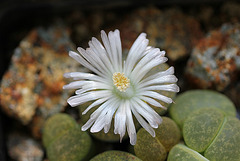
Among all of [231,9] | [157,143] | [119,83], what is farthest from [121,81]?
[231,9]

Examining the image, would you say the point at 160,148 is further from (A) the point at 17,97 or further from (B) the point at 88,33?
(B) the point at 88,33

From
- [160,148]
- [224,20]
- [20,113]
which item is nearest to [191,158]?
[160,148]

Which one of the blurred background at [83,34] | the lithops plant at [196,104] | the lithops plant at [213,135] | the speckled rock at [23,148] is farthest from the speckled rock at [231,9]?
the speckled rock at [23,148]

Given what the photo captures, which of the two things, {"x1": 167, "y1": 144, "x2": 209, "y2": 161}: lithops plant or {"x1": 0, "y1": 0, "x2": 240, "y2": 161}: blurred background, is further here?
{"x1": 0, "y1": 0, "x2": 240, "y2": 161}: blurred background

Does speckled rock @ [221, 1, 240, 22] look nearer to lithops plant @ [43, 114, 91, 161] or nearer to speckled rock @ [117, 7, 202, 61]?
speckled rock @ [117, 7, 202, 61]

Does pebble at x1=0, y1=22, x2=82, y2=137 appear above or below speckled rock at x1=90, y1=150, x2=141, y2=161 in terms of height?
above

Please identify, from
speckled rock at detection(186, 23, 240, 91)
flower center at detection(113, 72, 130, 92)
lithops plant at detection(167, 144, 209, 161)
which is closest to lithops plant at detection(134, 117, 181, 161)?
lithops plant at detection(167, 144, 209, 161)

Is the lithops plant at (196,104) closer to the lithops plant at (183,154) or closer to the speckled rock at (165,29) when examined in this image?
the lithops plant at (183,154)

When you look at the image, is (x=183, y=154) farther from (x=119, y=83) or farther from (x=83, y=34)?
(x=83, y=34)
